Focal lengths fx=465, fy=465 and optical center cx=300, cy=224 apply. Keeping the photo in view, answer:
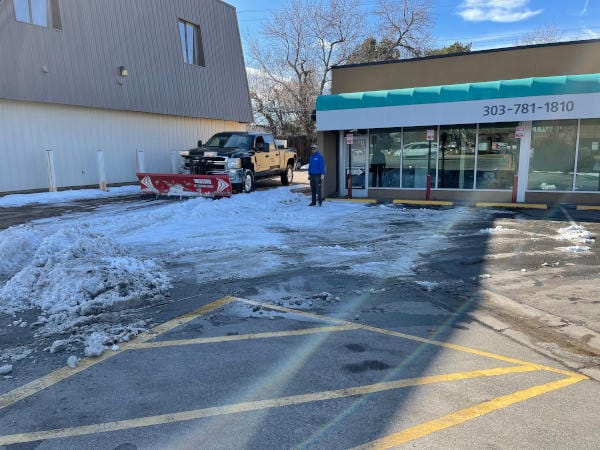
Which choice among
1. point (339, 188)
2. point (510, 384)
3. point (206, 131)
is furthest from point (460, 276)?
point (206, 131)

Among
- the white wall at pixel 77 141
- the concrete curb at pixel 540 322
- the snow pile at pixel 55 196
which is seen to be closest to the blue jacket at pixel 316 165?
the snow pile at pixel 55 196

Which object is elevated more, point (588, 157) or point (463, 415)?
point (588, 157)

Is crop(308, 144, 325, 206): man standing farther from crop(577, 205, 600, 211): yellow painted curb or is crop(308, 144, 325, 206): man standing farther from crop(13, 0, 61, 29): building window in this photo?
crop(13, 0, 61, 29): building window

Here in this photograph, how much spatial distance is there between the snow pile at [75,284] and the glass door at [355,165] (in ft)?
35.6

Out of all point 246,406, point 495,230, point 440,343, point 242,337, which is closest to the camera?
point 246,406

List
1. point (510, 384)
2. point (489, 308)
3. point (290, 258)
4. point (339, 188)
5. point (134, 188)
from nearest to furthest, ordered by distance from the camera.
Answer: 1. point (510, 384)
2. point (489, 308)
3. point (290, 258)
4. point (339, 188)
5. point (134, 188)

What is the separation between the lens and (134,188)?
20219mm

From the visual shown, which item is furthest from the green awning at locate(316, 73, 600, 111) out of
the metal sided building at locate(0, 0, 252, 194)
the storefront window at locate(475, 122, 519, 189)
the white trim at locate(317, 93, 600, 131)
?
the metal sided building at locate(0, 0, 252, 194)

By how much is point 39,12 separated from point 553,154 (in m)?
18.9

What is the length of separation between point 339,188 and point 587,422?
14.5 metres

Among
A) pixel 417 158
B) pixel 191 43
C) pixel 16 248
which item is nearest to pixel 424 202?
pixel 417 158

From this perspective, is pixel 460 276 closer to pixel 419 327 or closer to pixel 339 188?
pixel 419 327

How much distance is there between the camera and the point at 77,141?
19.5m

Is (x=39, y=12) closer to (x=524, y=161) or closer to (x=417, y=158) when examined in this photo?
(x=417, y=158)
